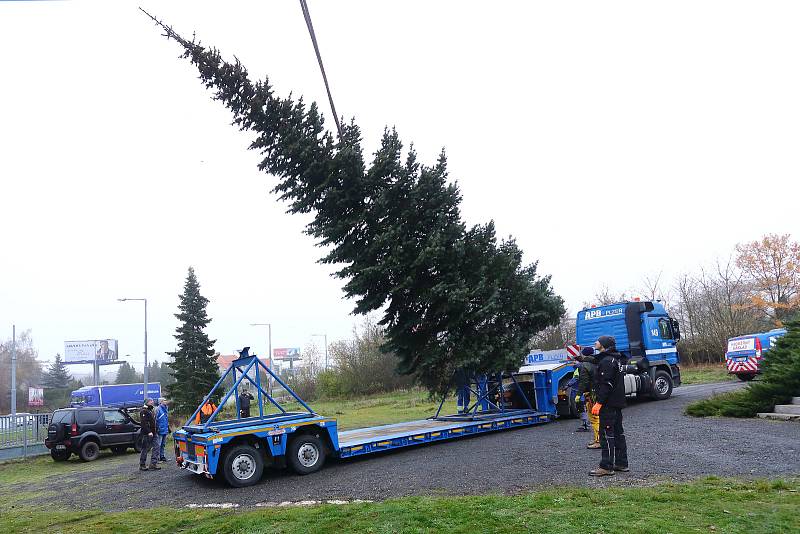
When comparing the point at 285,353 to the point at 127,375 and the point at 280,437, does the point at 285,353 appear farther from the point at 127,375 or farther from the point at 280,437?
the point at 280,437

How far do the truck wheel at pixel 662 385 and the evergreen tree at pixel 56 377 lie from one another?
83.4 m

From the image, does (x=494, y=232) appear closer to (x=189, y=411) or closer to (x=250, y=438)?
Answer: (x=250, y=438)

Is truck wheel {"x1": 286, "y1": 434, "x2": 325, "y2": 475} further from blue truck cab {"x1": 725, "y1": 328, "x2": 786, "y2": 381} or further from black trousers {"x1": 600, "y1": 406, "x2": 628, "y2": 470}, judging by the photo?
blue truck cab {"x1": 725, "y1": 328, "x2": 786, "y2": 381}

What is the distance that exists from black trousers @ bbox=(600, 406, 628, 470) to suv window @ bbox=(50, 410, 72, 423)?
704 inches

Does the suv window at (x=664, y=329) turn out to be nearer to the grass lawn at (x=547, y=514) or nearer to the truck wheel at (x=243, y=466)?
the grass lawn at (x=547, y=514)

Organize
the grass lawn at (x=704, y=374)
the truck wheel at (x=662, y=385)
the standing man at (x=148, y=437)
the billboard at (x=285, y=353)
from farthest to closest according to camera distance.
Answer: the billboard at (x=285, y=353) < the grass lawn at (x=704, y=374) < the truck wheel at (x=662, y=385) < the standing man at (x=148, y=437)

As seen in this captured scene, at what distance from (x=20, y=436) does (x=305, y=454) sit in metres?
15.5

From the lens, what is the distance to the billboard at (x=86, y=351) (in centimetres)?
7316

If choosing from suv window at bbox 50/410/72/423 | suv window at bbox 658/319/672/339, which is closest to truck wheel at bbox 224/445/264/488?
suv window at bbox 50/410/72/423

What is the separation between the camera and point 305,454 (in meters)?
11.6

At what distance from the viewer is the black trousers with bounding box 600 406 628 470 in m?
8.46

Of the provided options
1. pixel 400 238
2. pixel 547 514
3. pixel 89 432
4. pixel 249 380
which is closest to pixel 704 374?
pixel 400 238

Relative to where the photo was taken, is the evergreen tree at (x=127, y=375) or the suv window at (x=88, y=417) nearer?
the suv window at (x=88, y=417)

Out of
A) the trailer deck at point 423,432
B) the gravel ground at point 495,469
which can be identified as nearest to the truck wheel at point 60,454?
the gravel ground at point 495,469
